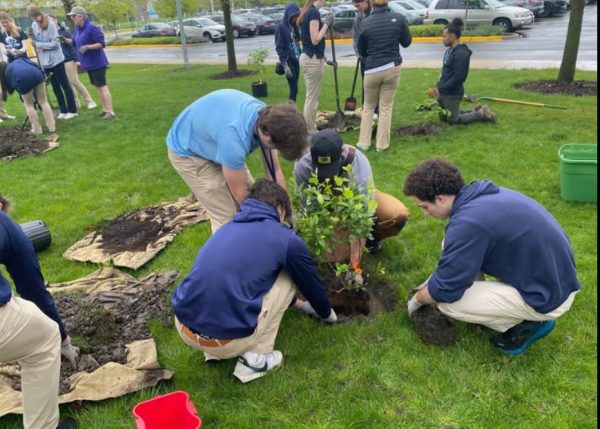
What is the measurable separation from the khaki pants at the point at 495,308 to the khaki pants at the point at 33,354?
7.02 ft

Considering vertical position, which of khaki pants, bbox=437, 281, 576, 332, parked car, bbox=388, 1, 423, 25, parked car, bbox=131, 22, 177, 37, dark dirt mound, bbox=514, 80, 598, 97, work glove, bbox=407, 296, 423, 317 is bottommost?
parked car, bbox=131, 22, 177, 37

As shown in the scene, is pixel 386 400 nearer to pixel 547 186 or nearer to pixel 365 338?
pixel 365 338

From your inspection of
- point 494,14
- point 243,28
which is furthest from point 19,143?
point 243,28

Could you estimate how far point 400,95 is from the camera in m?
9.55

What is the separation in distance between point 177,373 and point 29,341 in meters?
1.01

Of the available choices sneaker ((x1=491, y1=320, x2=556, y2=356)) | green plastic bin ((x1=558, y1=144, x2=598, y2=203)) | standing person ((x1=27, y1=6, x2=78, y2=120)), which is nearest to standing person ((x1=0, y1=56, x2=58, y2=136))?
standing person ((x1=27, y1=6, x2=78, y2=120))

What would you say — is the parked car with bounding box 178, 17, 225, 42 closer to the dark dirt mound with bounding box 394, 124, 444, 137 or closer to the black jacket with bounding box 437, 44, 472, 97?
the dark dirt mound with bounding box 394, 124, 444, 137

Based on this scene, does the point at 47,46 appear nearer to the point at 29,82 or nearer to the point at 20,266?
the point at 29,82

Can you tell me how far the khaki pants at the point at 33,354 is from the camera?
2.14 m

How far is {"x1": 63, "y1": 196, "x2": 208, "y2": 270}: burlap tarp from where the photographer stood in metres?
4.32

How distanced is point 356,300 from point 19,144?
6731 mm

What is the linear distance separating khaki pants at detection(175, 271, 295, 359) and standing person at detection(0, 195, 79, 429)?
719 millimetres

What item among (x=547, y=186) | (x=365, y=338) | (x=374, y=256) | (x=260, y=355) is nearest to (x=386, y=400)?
(x=365, y=338)

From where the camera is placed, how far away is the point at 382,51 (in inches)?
234
